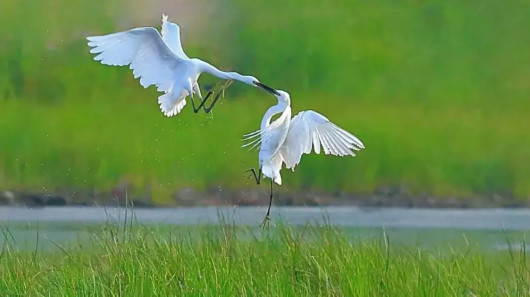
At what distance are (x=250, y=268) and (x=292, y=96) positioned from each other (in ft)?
21.9

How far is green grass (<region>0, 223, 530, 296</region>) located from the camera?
195 inches

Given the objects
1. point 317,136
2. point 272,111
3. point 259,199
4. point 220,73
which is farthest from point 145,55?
point 259,199

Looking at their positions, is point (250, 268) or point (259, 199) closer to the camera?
point (250, 268)

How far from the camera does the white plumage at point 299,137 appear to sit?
5.14 m

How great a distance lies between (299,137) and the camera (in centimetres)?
525

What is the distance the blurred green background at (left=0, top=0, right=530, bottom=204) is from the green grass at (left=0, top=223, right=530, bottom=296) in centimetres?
526

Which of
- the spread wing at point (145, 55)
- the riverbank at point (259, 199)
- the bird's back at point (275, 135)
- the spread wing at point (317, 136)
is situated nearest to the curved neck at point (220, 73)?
the spread wing at point (145, 55)

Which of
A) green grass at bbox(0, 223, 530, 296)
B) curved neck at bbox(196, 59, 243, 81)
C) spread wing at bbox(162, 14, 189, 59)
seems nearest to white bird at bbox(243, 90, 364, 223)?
curved neck at bbox(196, 59, 243, 81)

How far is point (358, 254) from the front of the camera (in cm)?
521

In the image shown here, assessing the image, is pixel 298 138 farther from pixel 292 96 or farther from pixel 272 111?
pixel 292 96

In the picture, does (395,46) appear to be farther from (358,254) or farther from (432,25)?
(358,254)

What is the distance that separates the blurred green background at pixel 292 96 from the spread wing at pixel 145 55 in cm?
535

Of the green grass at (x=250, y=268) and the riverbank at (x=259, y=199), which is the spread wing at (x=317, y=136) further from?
the riverbank at (x=259, y=199)

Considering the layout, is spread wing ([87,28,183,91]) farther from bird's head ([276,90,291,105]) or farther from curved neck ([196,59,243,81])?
bird's head ([276,90,291,105])
